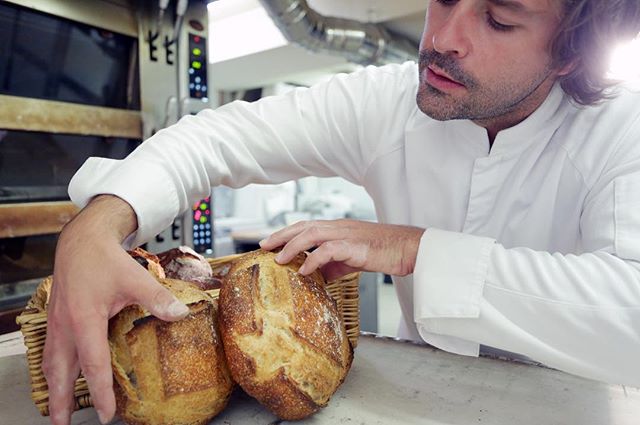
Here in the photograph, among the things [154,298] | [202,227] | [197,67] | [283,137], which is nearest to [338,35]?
[197,67]

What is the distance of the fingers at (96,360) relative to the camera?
669mm

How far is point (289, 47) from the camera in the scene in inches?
177

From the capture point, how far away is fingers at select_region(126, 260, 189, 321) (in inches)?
26.9

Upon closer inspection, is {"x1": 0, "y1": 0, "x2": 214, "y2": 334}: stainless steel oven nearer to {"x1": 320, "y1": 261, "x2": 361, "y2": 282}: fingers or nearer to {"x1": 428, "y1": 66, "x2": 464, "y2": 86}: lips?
{"x1": 320, "y1": 261, "x2": 361, "y2": 282}: fingers

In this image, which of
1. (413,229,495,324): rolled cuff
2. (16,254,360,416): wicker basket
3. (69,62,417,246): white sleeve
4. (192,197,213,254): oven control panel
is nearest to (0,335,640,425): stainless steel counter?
(16,254,360,416): wicker basket

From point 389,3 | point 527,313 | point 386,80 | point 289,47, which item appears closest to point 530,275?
point 527,313

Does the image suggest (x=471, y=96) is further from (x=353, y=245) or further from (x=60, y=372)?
(x=60, y=372)

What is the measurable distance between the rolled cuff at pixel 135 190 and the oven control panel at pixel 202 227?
1089mm

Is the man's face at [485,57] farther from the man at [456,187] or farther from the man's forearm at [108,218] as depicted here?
the man's forearm at [108,218]

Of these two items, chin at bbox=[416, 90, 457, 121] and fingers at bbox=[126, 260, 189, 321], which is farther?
chin at bbox=[416, 90, 457, 121]

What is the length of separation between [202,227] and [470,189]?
1327 millimetres

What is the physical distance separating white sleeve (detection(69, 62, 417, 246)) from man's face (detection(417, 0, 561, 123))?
0.75ft

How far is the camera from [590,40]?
3.07 feet

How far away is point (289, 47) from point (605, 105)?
3.86 meters
